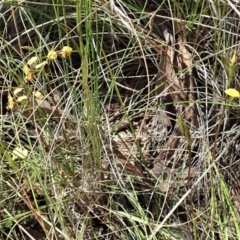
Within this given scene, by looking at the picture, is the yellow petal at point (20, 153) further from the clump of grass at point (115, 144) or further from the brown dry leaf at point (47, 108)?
the brown dry leaf at point (47, 108)

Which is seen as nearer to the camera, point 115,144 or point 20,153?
point 20,153

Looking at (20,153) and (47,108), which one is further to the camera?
(47,108)

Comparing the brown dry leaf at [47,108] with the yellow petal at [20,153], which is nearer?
the yellow petal at [20,153]

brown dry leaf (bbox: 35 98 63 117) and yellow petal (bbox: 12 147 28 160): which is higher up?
brown dry leaf (bbox: 35 98 63 117)

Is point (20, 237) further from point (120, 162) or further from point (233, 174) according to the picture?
point (233, 174)

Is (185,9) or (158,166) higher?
(185,9)

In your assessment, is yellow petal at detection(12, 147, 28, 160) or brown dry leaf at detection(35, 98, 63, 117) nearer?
yellow petal at detection(12, 147, 28, 160)

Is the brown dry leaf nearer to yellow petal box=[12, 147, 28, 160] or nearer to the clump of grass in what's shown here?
the clump of grass

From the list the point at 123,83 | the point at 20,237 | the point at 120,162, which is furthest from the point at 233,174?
the point at 20,237

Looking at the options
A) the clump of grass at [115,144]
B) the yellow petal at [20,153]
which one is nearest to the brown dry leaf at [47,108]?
the clump of grass at [115,144]

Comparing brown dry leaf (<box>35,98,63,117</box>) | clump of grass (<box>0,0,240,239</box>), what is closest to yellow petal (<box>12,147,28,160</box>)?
clump of grass (<box>0,0,240,239</box>)

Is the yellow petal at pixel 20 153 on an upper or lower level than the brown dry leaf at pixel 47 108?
lower

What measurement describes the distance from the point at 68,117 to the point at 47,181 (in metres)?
0.15

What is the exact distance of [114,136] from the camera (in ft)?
4.60
